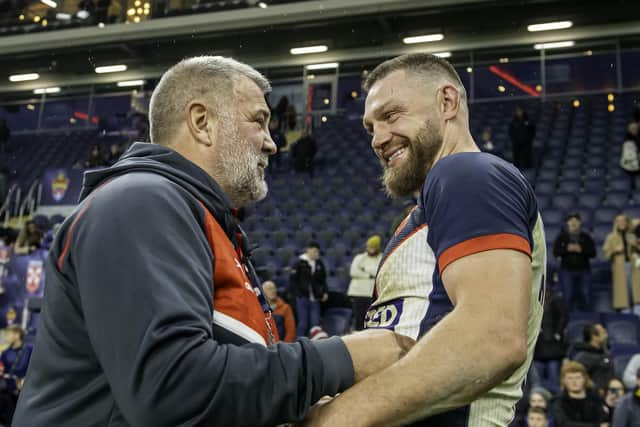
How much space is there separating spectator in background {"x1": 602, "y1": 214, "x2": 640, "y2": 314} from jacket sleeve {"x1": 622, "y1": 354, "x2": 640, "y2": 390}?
2063 millimetres

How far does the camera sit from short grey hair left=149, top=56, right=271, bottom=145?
5.34 feet

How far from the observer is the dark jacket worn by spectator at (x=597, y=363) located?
6.67m

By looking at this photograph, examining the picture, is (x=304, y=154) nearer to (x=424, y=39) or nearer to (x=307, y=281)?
(x=424, y=39)

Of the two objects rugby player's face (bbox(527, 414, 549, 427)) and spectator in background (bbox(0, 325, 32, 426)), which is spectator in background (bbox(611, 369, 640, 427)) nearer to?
rugby player's face (bbox(527, 414, 549, 427))

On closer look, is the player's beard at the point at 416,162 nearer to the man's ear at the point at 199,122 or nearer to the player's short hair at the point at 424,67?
the player's short hair at the point at 424,67

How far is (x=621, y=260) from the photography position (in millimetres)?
8516

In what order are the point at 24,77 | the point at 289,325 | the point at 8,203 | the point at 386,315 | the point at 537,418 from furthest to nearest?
1. the point at 24,77
2. the point at 8,203
3. the point at 289,325
4. the point at 537,418
5. the point at 386,315

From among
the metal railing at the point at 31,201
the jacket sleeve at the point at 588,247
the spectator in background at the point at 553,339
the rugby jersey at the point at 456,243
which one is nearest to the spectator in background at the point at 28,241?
the metal railing at the point at 31,201

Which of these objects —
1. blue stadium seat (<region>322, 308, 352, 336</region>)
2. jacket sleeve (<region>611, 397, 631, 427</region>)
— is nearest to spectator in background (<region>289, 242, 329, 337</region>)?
blue stadium seat (<region>322, 308, 352, 336</region>)

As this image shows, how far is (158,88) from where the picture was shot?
5.51 feet

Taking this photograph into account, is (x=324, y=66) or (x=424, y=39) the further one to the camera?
(x=324, y=66)

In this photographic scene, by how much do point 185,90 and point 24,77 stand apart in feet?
71.5

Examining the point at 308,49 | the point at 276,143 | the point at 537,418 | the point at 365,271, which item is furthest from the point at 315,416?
the point at 308,49

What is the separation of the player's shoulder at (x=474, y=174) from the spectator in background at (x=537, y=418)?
4.96 m
